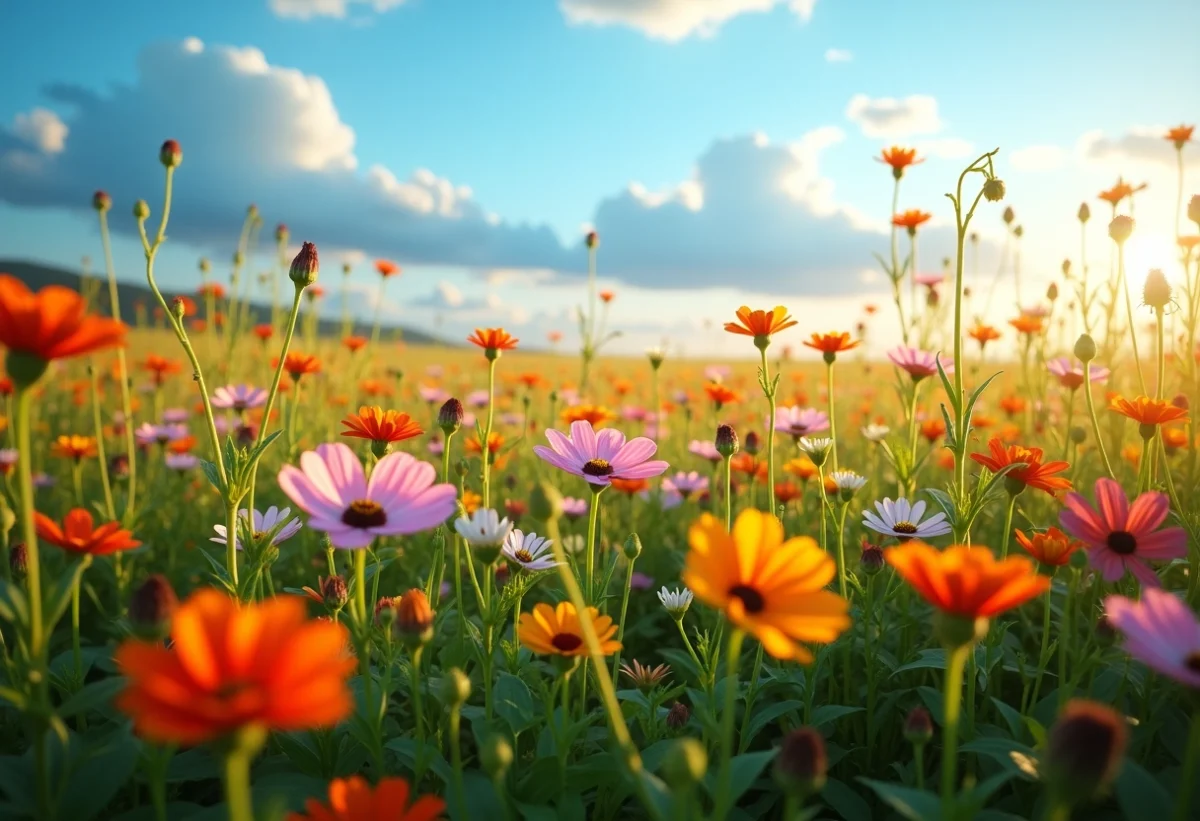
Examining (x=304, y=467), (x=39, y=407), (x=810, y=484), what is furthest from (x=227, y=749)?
(x=39, y=407)

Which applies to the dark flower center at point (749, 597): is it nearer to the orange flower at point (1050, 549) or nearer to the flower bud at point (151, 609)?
the flower bud at point (151, 609)

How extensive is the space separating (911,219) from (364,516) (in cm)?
201

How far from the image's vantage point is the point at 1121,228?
6.03 ft

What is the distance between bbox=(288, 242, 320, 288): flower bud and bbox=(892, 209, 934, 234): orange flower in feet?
5.84

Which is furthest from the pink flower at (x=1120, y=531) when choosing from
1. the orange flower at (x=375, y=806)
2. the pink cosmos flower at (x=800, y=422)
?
the pink cosmos flower at (x=800, y=422)

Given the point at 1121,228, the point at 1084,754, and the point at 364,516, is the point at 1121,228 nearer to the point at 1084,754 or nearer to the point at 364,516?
the point at 1084,754

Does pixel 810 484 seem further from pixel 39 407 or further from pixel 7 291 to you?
pixel 39 407

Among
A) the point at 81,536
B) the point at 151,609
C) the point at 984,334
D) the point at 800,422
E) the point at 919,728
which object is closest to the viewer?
the point at 151,609

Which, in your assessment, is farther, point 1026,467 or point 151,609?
point 1026,467

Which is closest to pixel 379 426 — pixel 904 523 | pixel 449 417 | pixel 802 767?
pixel 449 417

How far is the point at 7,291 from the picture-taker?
28.9 inches

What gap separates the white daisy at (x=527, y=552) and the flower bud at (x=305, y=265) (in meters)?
0.65

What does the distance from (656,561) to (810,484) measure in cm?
88

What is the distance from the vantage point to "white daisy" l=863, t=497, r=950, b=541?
1398 mm
